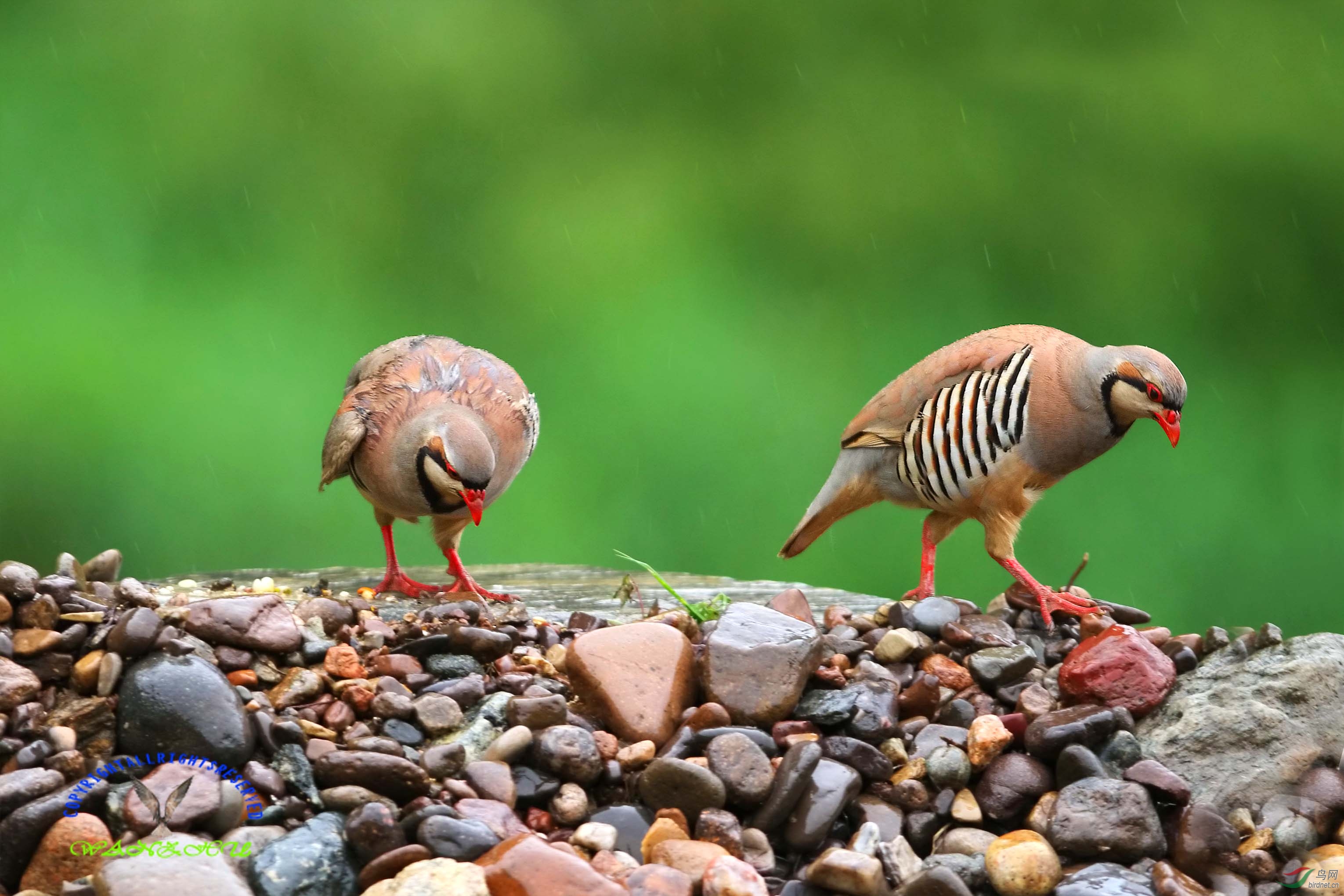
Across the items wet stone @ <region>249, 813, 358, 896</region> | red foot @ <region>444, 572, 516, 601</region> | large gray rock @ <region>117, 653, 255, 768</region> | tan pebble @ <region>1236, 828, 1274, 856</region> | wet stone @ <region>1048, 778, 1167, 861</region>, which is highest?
large gray rock @ <region>117, 653, 255, 768</region>

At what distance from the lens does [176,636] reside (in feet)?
8.07

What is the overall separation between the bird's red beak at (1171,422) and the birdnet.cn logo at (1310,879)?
1.84 m

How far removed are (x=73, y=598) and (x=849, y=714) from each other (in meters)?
1.69

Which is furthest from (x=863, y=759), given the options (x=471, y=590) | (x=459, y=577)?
(x=459, y=577)

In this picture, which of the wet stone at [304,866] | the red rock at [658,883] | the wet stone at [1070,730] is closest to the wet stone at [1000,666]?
the wet stone at [1070,730]

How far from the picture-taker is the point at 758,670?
2.57 m

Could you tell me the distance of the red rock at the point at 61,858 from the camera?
208cm

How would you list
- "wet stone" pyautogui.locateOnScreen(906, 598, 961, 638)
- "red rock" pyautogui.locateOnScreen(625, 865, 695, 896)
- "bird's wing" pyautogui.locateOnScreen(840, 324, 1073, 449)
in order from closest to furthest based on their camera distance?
"red rock" pyautogui.locateOnScreen(625, 865, 695, 896), "wet stone" pyautogui.locateOnScreen(906, 598, 961, 638), "bird's wing" pyautogui.locateOnScreen(840, 324, 1073, 449)

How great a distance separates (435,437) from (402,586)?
89cm

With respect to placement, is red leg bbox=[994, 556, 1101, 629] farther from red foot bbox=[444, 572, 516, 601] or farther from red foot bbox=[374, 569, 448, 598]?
red foot bbox=[374, 569, 448, 598]

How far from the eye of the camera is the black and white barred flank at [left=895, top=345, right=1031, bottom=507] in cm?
404

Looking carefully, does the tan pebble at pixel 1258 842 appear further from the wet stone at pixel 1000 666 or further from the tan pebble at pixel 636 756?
the tan pebble at pixel 636 756

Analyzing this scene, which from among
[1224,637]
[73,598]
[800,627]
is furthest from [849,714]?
[73,598]

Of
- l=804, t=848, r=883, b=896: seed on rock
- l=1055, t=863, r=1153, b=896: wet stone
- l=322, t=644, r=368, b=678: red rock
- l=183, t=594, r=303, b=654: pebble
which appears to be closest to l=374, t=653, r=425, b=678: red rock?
l=322, t=644, r=368, b=678: red rock
